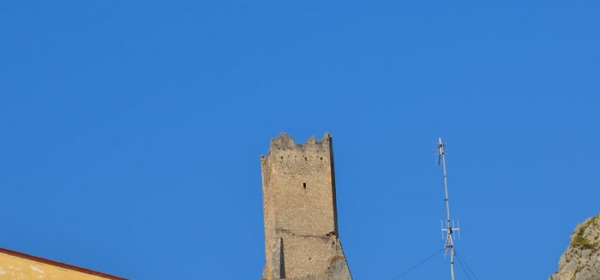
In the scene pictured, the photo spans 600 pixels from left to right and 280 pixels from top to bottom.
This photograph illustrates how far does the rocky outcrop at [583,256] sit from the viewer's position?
39250 mm

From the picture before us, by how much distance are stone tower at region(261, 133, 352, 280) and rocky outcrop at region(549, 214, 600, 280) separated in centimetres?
2989

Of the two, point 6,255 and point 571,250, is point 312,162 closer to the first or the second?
point 571,250

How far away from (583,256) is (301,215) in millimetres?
32901

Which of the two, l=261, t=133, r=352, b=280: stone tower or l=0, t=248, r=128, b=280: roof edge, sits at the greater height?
l=261, t=133, r=352, b=280: stone tower

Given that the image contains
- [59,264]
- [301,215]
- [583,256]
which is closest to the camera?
[59,264]

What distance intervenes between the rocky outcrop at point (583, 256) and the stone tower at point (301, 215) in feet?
98.1

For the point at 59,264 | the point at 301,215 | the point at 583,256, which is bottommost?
the point at 59,264

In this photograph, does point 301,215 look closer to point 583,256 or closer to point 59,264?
point 583,256

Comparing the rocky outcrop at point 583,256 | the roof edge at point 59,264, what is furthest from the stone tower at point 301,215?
the roof edge at point 59,264

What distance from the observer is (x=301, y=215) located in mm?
72000

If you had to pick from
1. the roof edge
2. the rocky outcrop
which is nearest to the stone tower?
the rocky outcrop

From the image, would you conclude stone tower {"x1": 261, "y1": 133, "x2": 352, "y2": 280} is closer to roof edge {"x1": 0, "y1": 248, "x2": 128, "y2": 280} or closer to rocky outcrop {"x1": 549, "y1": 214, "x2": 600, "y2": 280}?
rocky outcrop {"x1": 549, "y1": 214, "x2": 600, "y2": 280}

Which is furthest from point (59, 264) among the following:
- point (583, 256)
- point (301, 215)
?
point (301, 215)

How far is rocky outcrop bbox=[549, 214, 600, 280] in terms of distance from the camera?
39250mm
